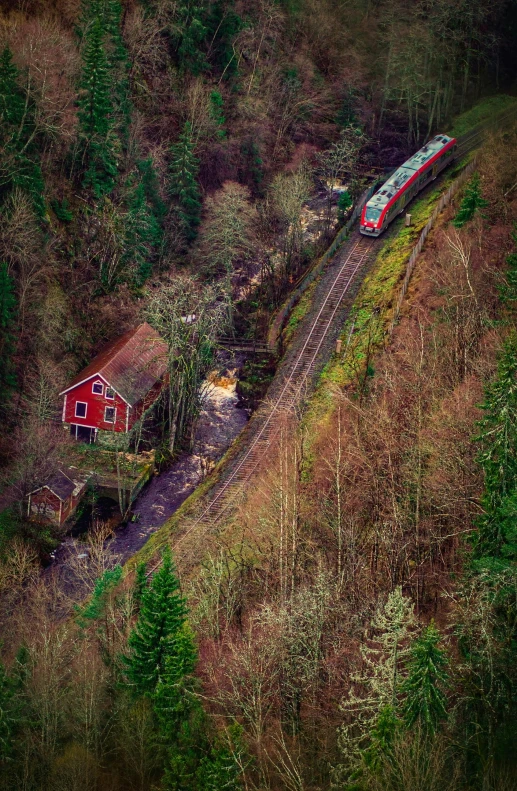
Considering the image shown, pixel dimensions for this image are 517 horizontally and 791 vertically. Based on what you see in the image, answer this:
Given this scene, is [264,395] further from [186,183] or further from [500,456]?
[500,456]

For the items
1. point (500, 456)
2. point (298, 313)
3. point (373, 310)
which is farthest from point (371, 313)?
point (500, 456)

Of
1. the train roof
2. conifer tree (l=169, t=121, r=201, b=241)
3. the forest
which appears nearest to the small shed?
the forest

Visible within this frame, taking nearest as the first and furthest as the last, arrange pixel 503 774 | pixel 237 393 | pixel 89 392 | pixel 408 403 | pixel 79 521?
1. pixel 503 774
2. pixel 408 403
3. pixel 79 521
4. pixel 89 392
5. pixel 237 393

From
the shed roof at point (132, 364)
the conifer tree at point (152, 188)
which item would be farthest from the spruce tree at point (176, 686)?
the conifer tree at point (152, 188)

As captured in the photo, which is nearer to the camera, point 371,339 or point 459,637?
point 459,637

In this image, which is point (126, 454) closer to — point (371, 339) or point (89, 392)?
point (89, 392)

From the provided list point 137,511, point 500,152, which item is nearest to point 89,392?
point 137,511

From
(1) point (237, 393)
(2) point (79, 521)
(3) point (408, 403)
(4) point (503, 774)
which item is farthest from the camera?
(1) point (237, 393)

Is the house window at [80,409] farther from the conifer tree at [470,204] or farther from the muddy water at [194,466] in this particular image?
the conifer tree at [470,204]
